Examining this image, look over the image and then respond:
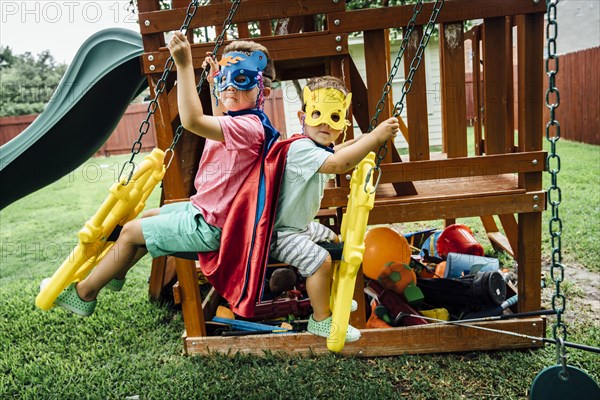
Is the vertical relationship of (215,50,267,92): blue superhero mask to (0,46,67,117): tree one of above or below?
below

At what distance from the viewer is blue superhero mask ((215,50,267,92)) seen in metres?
2.50

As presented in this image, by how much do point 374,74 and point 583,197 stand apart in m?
5.62

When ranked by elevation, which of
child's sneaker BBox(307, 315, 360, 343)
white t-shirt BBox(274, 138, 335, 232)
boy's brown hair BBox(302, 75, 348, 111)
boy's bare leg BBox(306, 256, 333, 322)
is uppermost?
boy's brown hair BBox(302, 75, 348, 111)

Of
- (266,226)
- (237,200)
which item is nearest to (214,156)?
(237,200)

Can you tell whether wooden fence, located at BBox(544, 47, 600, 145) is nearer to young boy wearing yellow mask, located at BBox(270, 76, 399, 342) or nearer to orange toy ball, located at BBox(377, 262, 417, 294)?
orange toy ball, located at BBox(377, 262, 417, 294)

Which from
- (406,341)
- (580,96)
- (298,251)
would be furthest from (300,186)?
(580,96)

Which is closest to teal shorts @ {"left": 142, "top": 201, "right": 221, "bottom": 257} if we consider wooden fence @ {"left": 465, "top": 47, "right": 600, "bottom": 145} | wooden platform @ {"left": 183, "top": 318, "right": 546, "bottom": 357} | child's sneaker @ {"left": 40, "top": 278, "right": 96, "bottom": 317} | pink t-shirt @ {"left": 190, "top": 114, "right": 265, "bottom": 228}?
pink t-shirt @ {"left": 190, "top": 114, "right": 265, "bottom": 228}

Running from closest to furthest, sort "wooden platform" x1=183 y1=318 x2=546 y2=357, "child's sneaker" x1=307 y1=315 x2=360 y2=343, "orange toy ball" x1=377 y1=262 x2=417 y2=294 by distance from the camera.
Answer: "child's sneaker" x1=307 y1=315 x2=360 y2=343, "wooden platform" x1=183 y1=318 x2=546 y2=357, "orange toy ball" x1=377 y1=262 x2=417 y2=294

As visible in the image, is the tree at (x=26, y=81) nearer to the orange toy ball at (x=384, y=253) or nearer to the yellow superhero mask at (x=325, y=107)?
the orange toy ball at (x=384, y=253)

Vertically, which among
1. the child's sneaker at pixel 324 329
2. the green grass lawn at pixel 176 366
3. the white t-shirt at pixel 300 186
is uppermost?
the white t-shirt at pixel 300 186

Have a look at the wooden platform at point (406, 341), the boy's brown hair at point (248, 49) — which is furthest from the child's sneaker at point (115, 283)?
the boy's brown hair at point (248, 49)

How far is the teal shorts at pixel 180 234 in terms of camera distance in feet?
8.45

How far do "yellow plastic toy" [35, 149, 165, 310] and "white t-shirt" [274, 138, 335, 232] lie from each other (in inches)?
26.3

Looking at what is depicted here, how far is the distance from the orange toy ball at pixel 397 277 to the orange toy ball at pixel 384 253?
31 centimetres
